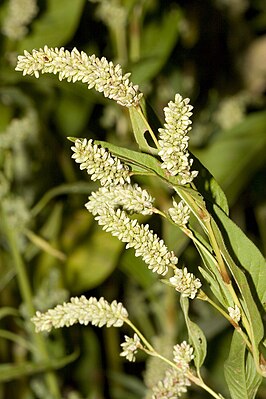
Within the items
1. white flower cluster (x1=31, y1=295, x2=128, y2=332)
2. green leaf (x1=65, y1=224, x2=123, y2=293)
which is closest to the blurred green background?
green leaf (x1=65, y1=224, x2=123, y2=293)

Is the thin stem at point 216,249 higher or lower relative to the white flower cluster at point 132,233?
lower

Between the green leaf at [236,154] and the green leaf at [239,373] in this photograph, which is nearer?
the green leaf at [239,373]

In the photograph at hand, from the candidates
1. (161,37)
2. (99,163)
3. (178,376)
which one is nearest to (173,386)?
(178,376)

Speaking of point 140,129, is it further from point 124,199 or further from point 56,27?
point 56,27

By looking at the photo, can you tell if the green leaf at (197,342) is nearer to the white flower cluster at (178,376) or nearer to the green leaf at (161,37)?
the white flower cluster at (178,376)

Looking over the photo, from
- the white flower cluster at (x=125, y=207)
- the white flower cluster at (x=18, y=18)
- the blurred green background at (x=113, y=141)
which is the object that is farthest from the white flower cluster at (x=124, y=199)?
the white flower cluster at (x=18, y=18)

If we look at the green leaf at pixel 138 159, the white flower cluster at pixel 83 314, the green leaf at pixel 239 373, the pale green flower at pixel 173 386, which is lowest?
the green leaf at pixel 239 373

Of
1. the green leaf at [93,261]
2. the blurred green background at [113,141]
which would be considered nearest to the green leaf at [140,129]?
the blurred green background at [113,141]
